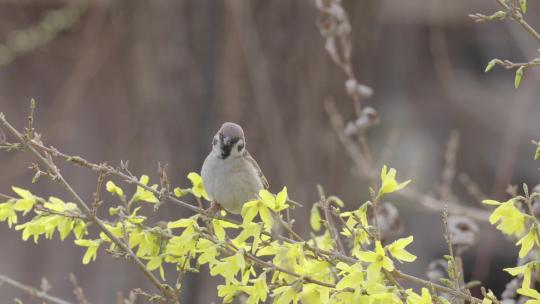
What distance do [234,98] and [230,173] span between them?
164cm

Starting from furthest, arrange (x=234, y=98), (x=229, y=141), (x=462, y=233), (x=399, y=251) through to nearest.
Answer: (x=234, y=98), (x=229, y=141), (x=462, y=233), (x=399, y=251)

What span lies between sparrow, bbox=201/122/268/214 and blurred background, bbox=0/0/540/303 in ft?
1.88

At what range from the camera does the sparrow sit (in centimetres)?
226

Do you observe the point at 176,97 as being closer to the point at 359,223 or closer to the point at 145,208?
the point at 145,208

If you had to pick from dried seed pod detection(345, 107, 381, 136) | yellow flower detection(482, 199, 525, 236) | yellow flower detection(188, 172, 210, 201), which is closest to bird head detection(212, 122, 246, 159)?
yellow flower detection(188, 172, 210, 201)

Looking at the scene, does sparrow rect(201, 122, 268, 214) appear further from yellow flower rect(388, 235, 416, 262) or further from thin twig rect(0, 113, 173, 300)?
yellow flower rect(388, 235, 416, 262)

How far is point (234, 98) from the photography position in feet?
13.0

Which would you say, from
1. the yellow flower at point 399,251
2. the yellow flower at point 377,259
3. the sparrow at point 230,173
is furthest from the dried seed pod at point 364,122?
the yellow flower at point 377,259

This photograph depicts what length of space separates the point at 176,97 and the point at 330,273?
2516 millimetres

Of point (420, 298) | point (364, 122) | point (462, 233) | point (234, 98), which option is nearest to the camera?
point (420, 298)

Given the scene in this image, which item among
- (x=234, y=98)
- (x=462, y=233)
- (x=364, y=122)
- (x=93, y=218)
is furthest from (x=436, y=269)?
(x=234, y=98)

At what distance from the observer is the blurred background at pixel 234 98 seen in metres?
3.96

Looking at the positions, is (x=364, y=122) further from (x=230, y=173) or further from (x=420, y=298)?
(x=420, y=298)

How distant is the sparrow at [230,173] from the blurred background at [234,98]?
1.88ft
